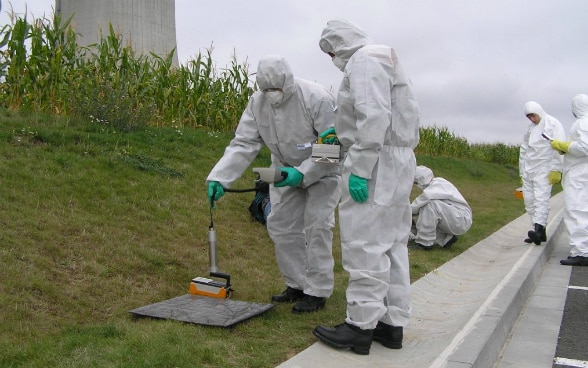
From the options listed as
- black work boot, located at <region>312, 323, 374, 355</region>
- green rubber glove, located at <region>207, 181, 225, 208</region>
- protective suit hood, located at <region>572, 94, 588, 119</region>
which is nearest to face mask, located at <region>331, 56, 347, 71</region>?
green rubber glove, located at <region>207, 181, 225, 208</region>

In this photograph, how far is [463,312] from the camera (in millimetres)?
4949

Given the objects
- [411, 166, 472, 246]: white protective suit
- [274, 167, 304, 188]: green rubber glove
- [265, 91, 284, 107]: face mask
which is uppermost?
[265, 91, 284, 107]: face mask

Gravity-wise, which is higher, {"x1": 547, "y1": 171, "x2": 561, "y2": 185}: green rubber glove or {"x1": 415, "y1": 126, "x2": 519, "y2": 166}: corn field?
{"x1": 415, "y1": 126, "x2": 519, "y2": 166}: corn field

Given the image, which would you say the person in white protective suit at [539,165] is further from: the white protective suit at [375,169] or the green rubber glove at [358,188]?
the green rubber glove at [358,188]

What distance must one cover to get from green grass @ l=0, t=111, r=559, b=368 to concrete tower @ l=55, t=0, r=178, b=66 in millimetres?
3083

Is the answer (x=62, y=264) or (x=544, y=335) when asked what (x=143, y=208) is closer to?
(x=62, y=264)

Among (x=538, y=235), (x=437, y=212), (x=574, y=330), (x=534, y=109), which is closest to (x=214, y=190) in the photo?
(x=574, y=330)

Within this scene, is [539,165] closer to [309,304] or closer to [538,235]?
[538,235]

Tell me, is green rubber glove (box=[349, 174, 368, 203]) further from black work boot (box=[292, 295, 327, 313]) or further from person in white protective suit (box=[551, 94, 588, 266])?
person in white protective suit (box=[551, 94, 588, 266])

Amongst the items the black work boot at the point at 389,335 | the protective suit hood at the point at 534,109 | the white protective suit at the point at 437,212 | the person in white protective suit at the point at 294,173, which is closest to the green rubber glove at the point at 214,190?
the person in white protective suit at the point at 294,173

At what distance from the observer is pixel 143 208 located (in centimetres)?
633

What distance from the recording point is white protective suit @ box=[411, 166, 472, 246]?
7703mm

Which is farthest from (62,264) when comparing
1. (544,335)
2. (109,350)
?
(544,335)

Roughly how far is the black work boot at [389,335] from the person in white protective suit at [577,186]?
4279mm
